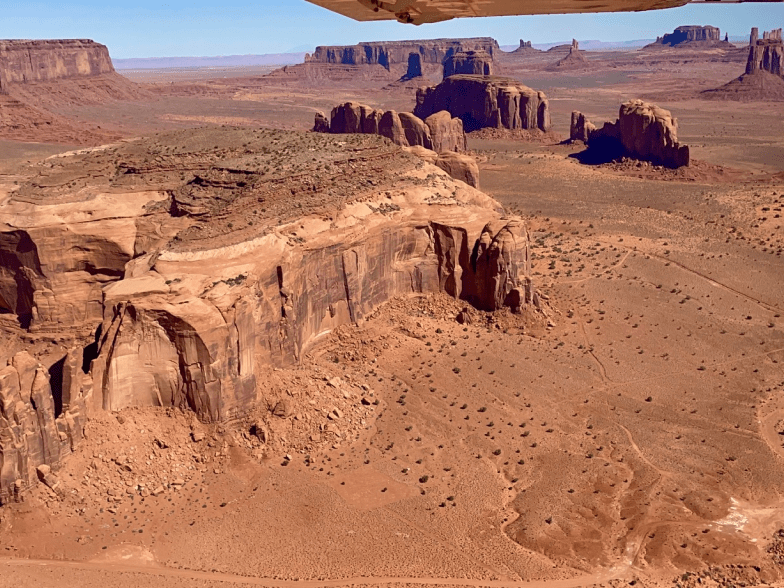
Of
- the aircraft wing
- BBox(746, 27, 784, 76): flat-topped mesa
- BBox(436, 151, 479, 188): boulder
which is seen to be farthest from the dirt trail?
BBox(746, 27, 784, 76): flat-topped mesa

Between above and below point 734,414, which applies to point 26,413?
above

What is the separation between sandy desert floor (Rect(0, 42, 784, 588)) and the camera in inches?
848

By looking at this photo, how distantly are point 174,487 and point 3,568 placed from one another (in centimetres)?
528

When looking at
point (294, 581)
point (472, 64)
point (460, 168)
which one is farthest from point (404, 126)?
point (472, 64)

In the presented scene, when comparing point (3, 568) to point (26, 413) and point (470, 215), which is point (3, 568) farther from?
point (470, 215)

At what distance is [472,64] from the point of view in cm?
15438

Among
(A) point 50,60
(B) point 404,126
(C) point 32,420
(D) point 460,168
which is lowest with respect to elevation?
(C) point 32,420

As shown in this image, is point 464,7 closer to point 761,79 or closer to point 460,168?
point 460,168

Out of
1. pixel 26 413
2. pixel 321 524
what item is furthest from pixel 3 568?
pixel 321 524

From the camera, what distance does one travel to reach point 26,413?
71.8 ft

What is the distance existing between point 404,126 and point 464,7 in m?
67.7

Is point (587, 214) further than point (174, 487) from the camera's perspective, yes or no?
Yes

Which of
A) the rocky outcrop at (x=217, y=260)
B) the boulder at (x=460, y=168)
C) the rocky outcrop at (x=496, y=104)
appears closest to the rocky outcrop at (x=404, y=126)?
the boulder at (x=460, y=168)

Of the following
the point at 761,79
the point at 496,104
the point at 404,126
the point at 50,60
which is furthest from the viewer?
the point at 761,79
